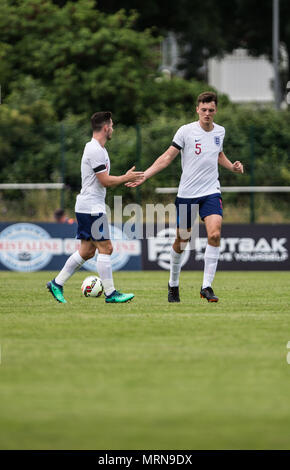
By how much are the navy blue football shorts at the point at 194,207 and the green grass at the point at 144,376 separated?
98 cm

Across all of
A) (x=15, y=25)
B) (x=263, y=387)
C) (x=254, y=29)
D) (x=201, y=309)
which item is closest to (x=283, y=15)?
(x=254, y=29)

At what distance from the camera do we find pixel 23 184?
24.2 m

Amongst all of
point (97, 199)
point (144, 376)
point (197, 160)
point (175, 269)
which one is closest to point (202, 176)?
point (197, 160)

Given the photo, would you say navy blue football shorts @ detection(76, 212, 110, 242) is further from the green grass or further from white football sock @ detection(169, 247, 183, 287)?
white football sock @ detection(169, 247, 183, 287)

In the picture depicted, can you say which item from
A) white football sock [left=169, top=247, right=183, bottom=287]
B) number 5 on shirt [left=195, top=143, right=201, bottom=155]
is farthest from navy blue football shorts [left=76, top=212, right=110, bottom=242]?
number 5 on shirt [left=195, top=143, right=201, bottom=155]

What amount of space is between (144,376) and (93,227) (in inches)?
188

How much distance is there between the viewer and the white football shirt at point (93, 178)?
11.7 meters

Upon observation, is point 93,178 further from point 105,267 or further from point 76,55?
point 76,55

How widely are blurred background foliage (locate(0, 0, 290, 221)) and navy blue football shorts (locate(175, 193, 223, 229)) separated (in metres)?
11.3

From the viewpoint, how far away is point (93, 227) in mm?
11750

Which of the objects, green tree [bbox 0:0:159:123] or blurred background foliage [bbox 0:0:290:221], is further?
green tree [bbox 0:0:159:123]

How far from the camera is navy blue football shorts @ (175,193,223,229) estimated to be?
1207cm
